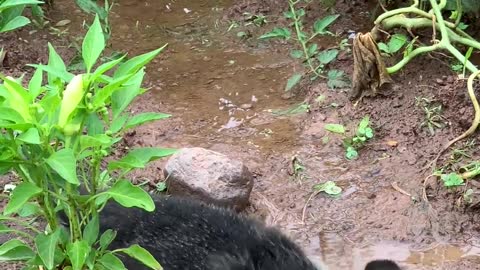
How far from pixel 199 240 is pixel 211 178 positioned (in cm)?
87

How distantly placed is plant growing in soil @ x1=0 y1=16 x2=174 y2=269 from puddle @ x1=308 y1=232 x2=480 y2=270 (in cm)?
165

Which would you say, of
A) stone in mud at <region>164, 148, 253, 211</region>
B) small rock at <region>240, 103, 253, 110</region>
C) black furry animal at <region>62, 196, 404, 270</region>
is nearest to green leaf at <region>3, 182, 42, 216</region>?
black furry animal at <region>62, 196, 404, 270</region>

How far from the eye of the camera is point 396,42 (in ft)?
17.4

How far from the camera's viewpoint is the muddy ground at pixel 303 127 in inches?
172

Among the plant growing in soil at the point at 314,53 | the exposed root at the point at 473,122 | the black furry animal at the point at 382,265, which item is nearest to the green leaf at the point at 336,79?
the plant growing in soil at the point at 314,53

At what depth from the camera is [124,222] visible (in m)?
3.66

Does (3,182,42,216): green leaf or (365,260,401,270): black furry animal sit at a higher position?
(3,182,42,216): green leaf

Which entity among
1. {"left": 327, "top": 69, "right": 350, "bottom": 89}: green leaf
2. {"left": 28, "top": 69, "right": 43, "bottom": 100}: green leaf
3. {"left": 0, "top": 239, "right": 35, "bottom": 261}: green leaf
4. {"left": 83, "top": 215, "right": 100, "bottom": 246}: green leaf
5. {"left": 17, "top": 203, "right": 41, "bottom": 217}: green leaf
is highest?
{"left": 28, "top": 69, "right": 43, "bottom": 100}: green leaf

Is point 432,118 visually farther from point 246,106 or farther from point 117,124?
point 117,124

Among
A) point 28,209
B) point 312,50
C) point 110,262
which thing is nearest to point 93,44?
point 28,209

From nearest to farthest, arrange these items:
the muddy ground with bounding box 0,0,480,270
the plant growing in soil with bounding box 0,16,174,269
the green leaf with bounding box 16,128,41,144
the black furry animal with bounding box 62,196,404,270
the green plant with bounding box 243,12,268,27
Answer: the green leaf with bounding box 16,128,41,144 < the plant growing in soil with bounding box 0,16,174,269 < the black furry animal with bounding box 62,196,404,270 < the muddy ground with bounding box 0,0,480,270 < the green plant with bounding box 243,12,268,27

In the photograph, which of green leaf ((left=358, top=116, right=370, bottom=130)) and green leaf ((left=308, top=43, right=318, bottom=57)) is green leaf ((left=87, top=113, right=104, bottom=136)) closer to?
green leaf ((left=358, top=116, right=370, bottom=130))

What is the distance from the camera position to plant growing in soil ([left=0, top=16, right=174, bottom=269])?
2570mm

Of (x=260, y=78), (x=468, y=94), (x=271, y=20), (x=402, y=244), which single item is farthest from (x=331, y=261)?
(x=271, y=20)
